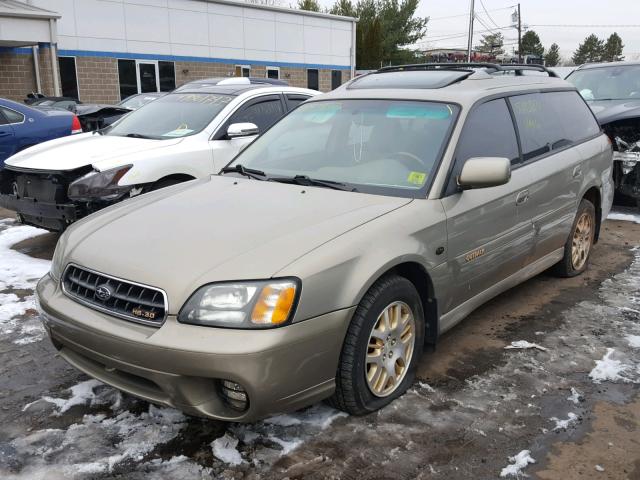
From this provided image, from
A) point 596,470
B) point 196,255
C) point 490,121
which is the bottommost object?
point 596,470

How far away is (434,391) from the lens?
330cm

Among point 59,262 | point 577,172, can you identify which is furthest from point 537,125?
point 59,262

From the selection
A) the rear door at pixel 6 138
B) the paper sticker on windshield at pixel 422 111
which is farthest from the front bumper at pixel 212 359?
the rear door at pixel 6 138

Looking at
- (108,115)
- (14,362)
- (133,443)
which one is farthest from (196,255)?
(108,115)

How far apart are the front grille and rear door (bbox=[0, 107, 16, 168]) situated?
6630 mm

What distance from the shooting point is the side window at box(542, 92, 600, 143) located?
4777 mm

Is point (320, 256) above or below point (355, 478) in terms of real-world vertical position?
above

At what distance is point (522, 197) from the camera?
396 centimetres

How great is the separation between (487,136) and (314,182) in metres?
1.18

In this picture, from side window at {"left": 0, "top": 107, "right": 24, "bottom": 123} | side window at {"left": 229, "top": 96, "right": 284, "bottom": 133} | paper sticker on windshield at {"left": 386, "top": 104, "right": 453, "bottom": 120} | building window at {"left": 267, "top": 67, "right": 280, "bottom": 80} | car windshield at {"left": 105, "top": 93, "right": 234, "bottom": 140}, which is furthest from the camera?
building window at {"left": 267, "top": 67, "right": 280, "bottom": 80}

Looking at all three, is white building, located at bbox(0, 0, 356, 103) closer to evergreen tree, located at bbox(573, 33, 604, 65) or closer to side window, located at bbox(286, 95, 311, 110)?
side window, located at bbox(286, 95, 311, 110)

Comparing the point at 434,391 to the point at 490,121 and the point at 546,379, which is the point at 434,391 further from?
the point at 490,121

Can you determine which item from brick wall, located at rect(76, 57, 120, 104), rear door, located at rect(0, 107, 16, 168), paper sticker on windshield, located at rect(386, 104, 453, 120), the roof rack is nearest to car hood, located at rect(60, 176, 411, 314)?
paper sticker on windshield, located at rect(386, 104, 453, 120)

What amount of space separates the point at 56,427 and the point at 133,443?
1.50 feet
